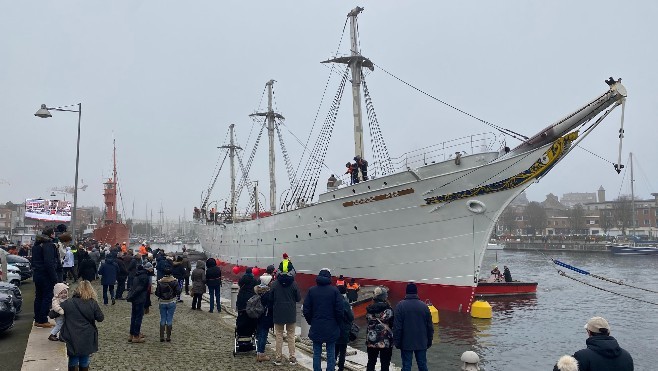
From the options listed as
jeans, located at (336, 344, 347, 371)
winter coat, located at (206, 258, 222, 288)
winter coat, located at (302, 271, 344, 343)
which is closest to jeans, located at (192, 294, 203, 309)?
winter coat, located at (206, 258, 222, 288)

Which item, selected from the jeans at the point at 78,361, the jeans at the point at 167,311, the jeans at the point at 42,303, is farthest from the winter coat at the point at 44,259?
the jeans at the point at 78,361

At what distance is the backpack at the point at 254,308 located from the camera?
8438 mm

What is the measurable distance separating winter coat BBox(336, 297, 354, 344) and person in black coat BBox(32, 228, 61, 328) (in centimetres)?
586

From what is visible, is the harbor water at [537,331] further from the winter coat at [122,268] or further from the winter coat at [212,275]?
the winter coat at [122,268]

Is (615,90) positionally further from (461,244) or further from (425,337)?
(425,337)

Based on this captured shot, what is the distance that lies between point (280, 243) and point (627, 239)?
286ft

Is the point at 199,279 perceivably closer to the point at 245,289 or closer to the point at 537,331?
Answer: the point at 245,289

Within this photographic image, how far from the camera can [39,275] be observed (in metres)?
9.13

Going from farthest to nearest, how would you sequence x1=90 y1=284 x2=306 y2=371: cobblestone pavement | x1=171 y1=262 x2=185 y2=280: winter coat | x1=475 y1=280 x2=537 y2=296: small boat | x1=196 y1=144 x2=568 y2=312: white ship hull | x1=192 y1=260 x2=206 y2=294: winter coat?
1. x1=475 y1=280 x2=537 y2=296: small boat
2. x1=196 y1=144 x2=568 y2=312: white ship hull
3. x1=171 y1=262 x2=185 y2=280: winter coat
4. x1=192 y1=260 x2=206 y2=294: winter coat
5. x1=90 y1=284 x2=306 y2=371: cobblestone pavement

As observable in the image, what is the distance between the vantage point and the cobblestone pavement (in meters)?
7.92

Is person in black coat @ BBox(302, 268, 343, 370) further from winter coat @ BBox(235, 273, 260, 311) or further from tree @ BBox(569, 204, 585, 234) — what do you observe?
tree @ BBox(569, 204, 585, 234)

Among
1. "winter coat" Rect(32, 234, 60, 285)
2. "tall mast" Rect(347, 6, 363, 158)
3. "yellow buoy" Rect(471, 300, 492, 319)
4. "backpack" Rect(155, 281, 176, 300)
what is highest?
"tall mast" Rect(347, 6, 363, 158)

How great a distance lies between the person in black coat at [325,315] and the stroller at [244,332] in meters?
1.92

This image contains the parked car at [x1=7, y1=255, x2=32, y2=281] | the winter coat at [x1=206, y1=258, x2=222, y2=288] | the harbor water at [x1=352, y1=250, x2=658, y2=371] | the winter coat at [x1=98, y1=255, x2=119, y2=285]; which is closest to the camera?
the harbor water at [x1=352, y1=250, x2=658, y2=371]
